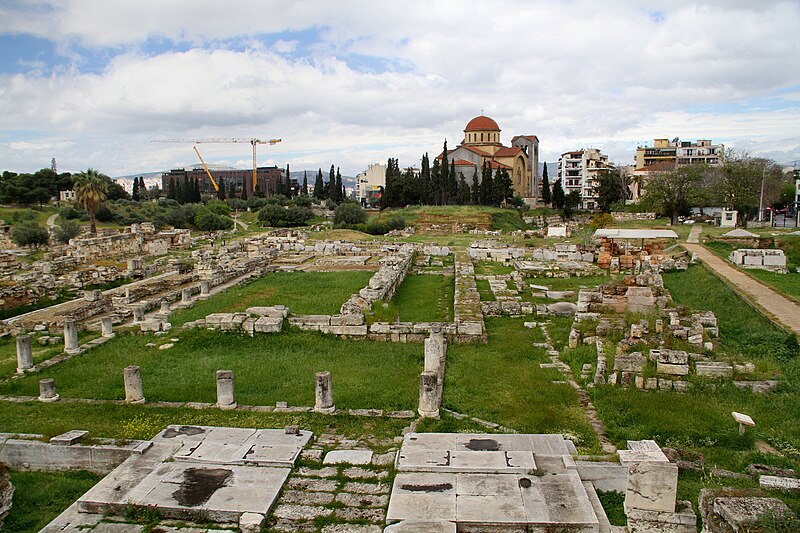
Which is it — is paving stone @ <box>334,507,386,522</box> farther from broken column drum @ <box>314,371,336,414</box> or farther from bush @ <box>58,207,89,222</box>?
bush @ <box>58,207,89,222</box>

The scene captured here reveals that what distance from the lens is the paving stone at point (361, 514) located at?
275 inches

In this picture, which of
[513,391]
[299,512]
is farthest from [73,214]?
[299,512]

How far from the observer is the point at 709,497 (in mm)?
6262

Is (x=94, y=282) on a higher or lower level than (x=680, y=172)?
lower

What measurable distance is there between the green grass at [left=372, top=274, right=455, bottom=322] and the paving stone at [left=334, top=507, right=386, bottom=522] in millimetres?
9788

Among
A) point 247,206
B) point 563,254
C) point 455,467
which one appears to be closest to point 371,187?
point 247,206

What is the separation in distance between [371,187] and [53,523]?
422ft

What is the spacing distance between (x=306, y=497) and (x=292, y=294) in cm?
1523

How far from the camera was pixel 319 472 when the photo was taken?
8078 mm

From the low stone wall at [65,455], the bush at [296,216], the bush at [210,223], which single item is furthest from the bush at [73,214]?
the low stone wall at [65,455]

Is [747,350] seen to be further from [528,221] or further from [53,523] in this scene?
[528,221]

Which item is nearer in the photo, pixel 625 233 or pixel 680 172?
pixel 625 233

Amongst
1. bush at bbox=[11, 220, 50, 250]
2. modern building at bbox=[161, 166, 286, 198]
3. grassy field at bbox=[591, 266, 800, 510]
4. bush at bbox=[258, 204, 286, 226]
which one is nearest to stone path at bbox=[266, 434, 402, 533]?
grassy field at bbox=[591, 266, 800, 510]

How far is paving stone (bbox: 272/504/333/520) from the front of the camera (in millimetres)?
7008
